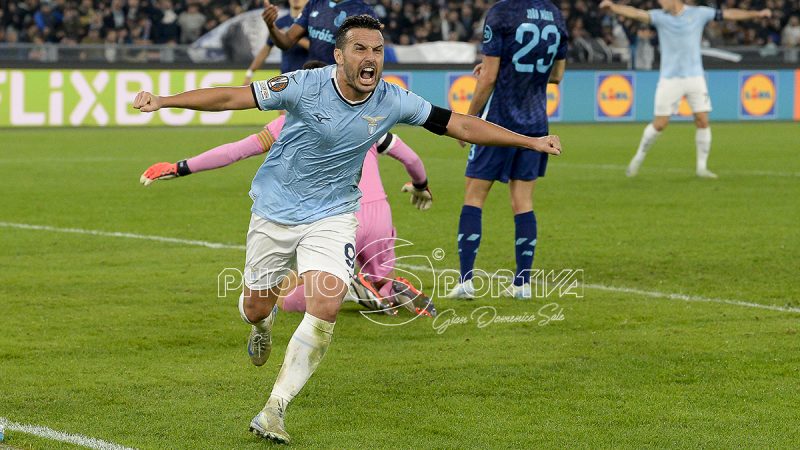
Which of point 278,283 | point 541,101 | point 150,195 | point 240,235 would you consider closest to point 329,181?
point 278,283

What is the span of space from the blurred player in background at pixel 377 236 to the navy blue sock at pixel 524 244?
36.2 inches

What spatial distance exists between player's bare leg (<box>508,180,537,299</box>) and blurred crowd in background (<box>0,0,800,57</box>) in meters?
19.5

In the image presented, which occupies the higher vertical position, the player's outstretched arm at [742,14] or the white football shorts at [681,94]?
the player's outstretched arm at [742,14]

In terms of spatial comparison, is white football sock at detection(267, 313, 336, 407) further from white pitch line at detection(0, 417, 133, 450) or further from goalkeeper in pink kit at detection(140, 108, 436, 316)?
goalkeeper in pink kit at detection(140, 108, 436, 316)

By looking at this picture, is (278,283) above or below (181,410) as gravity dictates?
above

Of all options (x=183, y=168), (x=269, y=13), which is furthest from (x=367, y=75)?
(x=269, y=13)

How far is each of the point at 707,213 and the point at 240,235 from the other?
4.75m

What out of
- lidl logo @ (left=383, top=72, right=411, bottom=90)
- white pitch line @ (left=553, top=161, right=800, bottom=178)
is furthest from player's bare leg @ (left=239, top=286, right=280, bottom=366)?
lidl logo @ (left=383, top=72, right=411, bottom=90)

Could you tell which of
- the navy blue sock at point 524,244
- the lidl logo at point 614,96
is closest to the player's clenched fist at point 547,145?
the navy blue sock at point 524,244

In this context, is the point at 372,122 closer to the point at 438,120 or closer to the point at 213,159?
the point at 438,120

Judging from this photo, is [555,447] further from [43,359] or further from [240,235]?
[240,235]

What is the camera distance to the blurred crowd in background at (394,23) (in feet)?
89.9

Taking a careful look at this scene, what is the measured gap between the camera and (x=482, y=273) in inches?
383

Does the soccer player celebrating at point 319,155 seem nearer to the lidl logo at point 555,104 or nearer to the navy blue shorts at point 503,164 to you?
the navy blue shorts at point 503,164
